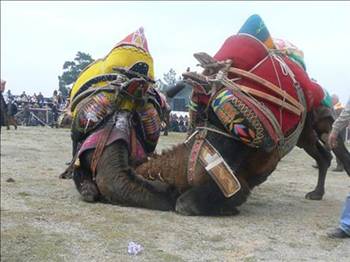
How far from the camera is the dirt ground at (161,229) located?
14.3ft

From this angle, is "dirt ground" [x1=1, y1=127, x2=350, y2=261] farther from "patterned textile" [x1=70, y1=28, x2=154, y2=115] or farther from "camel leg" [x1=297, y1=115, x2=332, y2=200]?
"patterned textile" [x1=70, y1=28, x2=154, y2=115]

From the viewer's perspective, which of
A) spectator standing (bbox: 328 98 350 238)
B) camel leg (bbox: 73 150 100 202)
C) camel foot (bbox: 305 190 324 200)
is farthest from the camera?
camel foot (bbox: 305 190 324 200)

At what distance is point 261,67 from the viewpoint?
594 cm

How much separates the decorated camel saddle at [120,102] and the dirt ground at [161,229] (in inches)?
28.1

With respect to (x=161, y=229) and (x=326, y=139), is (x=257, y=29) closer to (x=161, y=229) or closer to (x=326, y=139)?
(x=326, y=139)

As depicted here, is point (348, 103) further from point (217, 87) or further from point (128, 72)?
point (128, 72)

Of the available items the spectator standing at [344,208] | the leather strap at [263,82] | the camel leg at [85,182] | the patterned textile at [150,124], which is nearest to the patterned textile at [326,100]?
the leather strap at [263,82]

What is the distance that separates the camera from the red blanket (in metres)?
5.87

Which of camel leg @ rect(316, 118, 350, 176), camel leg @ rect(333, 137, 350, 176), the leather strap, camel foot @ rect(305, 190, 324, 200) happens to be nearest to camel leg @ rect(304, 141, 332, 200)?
camel foot @ rect(305, 190, 324, 200)

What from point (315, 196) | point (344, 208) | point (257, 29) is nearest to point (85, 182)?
point (257, 29)

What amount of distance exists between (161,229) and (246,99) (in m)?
1.38

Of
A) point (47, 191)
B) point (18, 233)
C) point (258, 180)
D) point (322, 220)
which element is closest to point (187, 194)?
point (258, 180)

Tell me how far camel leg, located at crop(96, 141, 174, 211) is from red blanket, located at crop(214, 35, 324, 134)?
124 centimetres

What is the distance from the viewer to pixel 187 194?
5723 mm
